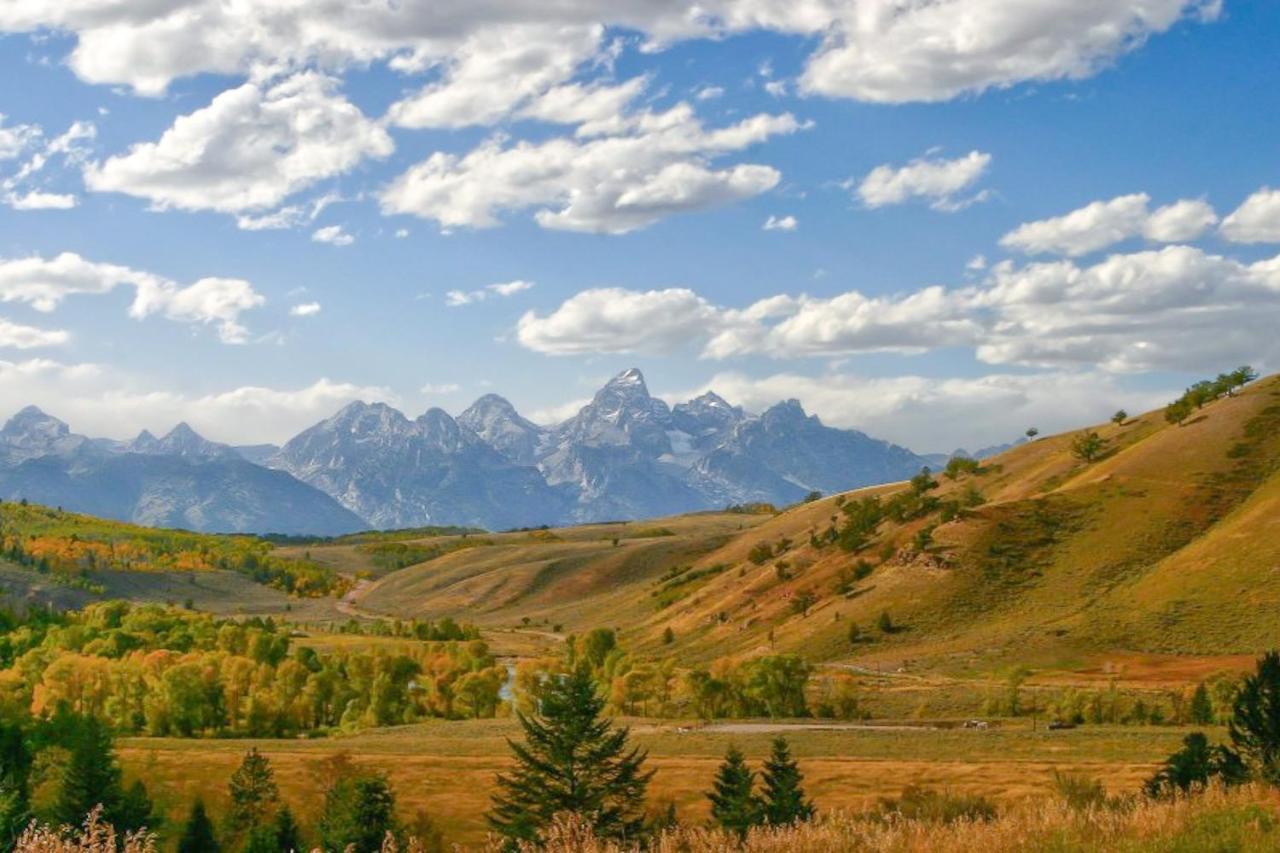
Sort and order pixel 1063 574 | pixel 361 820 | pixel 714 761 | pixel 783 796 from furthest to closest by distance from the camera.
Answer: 1. pixel 1063 574
2. pixel 714 761
3. pixel 361 820
4. pixel 783 796

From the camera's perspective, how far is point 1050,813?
620 inches

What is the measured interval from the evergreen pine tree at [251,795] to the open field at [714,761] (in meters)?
4.03

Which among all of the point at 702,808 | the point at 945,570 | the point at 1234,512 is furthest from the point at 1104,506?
the point at 702,808

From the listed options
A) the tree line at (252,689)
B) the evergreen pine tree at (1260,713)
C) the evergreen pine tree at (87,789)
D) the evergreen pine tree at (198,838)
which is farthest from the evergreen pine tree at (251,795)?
the evergreen pine tree at (1260,713)

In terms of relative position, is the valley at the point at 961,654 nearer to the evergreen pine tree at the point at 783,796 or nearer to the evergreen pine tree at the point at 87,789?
the evergreen pine tree at the point at 783,796

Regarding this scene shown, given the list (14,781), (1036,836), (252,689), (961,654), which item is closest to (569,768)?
(1036,836)

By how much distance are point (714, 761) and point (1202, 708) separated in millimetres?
47236

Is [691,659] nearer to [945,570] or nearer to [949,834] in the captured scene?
[945,570]

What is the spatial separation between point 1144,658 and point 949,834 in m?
127

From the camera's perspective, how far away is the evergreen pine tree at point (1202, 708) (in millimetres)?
96875

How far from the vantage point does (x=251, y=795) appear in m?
70.1

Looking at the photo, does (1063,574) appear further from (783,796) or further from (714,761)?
(783,796)

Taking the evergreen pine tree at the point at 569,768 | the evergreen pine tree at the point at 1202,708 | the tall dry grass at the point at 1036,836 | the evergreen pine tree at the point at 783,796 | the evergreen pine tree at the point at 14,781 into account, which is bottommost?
the evergreen pine tree at the point at 1202,708

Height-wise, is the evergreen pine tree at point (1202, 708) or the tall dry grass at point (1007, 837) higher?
the tall dry grass at point (1007, 837)
